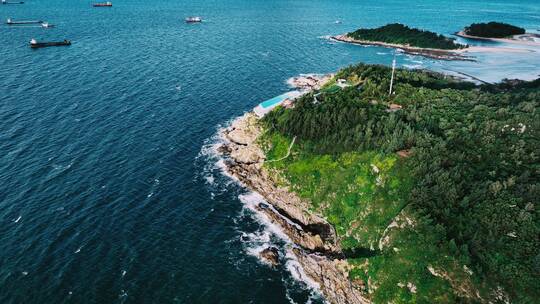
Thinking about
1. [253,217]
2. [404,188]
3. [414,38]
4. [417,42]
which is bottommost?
[253,217]

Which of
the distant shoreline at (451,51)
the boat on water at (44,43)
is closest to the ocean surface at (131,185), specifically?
the boat on water at (44,43)

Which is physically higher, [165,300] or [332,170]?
[332,170]

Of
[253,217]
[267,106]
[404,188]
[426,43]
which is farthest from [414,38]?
[253,217]

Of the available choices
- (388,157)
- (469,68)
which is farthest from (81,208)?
(469,68)

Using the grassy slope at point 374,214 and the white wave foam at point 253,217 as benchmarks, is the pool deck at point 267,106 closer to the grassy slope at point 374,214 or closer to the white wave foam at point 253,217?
the white wave foam at point 253,217

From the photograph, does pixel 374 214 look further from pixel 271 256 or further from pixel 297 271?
pixel 271 256

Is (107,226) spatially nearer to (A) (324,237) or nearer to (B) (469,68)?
(A) (324,237)
